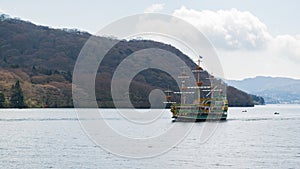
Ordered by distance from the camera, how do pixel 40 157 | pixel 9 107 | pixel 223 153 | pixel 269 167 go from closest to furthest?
pixel 269 167
pixel 40 157
pixel 223 153
pixel 9 107

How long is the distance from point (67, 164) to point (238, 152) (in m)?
22.2

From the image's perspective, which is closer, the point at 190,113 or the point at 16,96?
the point at 190,113

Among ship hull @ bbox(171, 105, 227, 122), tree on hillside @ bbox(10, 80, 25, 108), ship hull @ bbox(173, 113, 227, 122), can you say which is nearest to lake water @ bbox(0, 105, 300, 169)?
ship hull @ bbox(171, 105, 227, 122)

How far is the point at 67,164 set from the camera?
4884 cm

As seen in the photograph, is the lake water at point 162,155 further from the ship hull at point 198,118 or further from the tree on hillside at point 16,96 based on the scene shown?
the tree on hillside at point 16,96

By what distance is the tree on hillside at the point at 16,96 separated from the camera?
627 feet

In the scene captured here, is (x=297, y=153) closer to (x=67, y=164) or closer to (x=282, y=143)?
(x=282, y=143)

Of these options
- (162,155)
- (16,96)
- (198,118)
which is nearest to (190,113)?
(198,118)

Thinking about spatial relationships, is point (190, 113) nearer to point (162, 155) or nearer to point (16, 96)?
point (162, 155)

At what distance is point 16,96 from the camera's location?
196 m

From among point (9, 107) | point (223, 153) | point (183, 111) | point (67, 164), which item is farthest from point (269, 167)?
point (9, 107)

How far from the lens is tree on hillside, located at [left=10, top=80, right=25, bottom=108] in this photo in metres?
191

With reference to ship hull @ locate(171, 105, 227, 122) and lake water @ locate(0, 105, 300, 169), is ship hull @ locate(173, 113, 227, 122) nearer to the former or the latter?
ship hull @ locate(171, 105, 227, 122)

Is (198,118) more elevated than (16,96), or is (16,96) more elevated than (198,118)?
(16,96)
